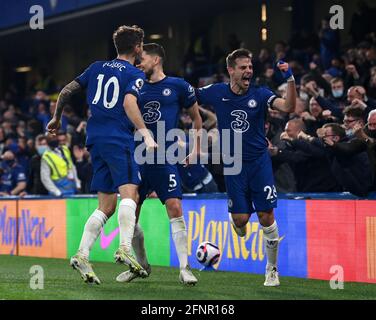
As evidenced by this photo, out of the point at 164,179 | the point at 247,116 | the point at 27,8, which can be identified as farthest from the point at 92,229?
the point at 27,8

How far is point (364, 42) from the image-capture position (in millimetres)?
15531

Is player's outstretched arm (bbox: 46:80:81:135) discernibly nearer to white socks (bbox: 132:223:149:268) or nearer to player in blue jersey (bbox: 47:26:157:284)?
player in blue jersey (bbox: 47:26:157:284)

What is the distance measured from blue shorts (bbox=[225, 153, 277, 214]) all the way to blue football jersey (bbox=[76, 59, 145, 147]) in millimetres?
1287

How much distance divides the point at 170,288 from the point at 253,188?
1.35 m

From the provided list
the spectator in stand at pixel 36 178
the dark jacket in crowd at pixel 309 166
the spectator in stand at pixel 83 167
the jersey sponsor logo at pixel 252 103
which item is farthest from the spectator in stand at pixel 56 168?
the jersey sponsor logo at pixel 252 103

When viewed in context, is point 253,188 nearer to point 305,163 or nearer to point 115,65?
point 115,65

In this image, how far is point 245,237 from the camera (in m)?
11.7

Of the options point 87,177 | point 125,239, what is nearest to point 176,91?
point 125,239

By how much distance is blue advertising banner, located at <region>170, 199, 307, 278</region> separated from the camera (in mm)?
10898

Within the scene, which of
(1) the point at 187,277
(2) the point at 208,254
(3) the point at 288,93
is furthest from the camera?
(2) the point at 208,254

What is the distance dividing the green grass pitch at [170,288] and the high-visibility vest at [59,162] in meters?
4.61

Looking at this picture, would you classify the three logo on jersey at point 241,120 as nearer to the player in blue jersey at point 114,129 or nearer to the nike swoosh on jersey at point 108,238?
the player in blue jersey at point 114,129

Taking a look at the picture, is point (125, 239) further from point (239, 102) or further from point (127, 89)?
point (239, 102)

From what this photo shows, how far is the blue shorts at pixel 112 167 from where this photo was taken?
8766 millimetres
